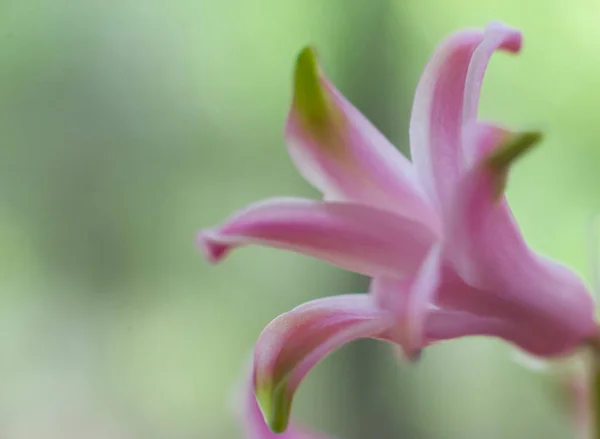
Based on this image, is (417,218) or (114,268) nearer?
(417,218)

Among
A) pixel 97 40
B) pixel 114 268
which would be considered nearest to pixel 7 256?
pixel 114 268

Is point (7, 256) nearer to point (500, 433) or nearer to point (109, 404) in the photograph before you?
point (109, 404)

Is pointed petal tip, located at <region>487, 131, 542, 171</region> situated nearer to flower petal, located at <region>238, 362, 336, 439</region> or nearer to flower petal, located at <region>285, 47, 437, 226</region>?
flower petal, located at <region>285, 47, 437, 226</region>

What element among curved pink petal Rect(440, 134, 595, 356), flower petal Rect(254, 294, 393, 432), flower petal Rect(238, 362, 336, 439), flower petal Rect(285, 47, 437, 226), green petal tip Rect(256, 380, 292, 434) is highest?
flower petal Rect(285, 47, 437, 226)

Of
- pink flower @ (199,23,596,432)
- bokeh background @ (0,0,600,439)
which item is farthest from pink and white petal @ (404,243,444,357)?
bokeh background @ (0,0,600,439)

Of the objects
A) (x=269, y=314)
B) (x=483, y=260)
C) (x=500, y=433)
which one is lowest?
(x=500, y=433)
